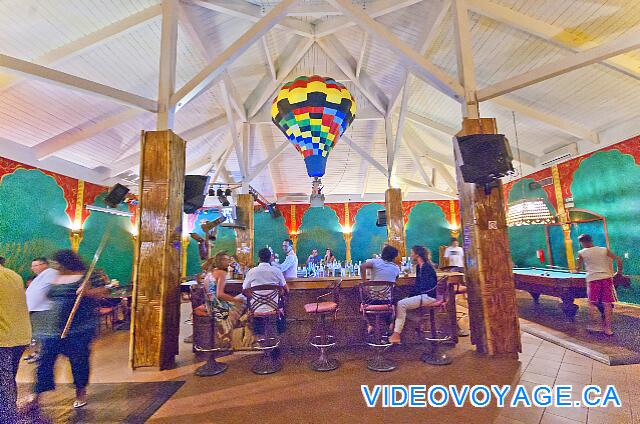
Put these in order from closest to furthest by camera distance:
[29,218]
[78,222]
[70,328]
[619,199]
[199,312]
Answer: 1. [70,328]
2. [199,312]
3. [619,199]
4. [29,218]
5. [78,222]

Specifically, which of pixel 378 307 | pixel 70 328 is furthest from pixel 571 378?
pixel 70 328

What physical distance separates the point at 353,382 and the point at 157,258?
2660mm

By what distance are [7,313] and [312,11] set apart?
591 cm

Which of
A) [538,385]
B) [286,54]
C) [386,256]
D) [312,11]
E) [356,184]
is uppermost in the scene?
[286,54]

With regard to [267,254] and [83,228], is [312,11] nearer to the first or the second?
[267,254]

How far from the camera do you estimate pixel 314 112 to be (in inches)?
192

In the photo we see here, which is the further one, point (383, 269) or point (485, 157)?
point (383, 269)

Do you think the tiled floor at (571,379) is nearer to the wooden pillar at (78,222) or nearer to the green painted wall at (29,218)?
the green painted wall at (29,218)

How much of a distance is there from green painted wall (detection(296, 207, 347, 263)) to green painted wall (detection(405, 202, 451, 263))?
2.97 meters

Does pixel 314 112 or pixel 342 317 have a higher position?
pixel 314 112

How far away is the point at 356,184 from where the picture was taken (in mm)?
12367

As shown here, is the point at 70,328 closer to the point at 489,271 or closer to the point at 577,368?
the point at 489,271

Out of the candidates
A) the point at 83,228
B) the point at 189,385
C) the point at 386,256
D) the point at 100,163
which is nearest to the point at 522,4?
the point at 386,256

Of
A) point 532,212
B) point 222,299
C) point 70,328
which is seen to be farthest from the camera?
point 532,212
